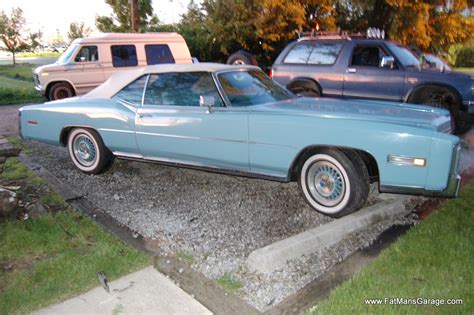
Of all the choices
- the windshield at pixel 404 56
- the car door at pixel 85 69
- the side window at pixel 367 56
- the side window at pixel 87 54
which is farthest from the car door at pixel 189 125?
the side window at pixel 87 54

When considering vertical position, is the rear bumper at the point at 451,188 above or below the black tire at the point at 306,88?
below

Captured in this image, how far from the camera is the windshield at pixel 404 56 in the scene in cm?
780

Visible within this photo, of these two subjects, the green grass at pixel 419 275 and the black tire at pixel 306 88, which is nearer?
the green grass at pixel 419 275

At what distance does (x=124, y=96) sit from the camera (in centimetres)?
537

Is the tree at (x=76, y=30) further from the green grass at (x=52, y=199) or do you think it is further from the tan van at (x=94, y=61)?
the green grass at (x=52, y=199)

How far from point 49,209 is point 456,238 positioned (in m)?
3.89

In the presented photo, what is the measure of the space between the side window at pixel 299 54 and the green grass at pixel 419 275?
5.33m

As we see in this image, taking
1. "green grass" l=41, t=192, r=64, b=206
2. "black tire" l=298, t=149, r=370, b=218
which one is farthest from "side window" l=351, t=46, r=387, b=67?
"green grass" l=41, t=192, r=64, b=206

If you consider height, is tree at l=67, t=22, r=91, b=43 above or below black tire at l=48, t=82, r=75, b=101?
above

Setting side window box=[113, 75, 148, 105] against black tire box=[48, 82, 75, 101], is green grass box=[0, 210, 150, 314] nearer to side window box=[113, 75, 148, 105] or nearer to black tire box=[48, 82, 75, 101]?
side window box=[113, 75, 148, 105]

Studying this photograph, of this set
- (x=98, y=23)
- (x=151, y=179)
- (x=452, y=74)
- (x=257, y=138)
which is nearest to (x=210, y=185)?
(x=151, y=179)

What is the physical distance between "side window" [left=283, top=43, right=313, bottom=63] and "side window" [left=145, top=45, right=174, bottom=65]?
16.0 feet

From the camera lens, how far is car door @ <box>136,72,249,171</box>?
4559 millimetres

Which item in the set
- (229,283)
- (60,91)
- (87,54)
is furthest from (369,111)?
(60,91)
